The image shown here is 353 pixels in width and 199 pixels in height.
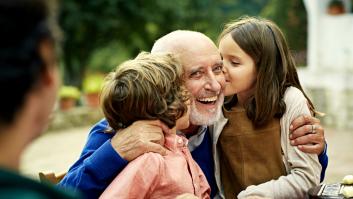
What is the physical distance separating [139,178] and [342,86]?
913 cm

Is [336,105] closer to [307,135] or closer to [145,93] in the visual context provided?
[307,135]

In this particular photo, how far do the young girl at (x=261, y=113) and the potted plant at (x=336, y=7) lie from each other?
9.08m

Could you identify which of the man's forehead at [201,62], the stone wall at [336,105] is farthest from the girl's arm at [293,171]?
the stone wall at [336,105]

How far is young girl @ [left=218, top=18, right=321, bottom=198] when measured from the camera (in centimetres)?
220

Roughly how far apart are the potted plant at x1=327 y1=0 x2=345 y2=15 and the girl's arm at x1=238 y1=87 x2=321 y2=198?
30.4ft

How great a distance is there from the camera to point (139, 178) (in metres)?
1.80

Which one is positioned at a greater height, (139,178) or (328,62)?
(139,178)

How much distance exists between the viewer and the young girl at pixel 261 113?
2203mm

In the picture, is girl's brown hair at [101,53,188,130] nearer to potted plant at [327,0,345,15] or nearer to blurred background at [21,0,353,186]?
blurred background at [21,0,353,186]

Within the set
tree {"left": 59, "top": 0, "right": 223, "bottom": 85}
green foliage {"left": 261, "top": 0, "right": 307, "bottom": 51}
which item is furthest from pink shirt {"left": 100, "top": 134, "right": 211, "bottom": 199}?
tree {"left": 59, "top": 0, "right": 223, "bottom": 85}

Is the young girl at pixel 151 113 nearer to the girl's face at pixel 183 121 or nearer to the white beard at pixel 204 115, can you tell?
the girl's face at pixel 183 121

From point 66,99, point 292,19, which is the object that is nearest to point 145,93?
point 66,99

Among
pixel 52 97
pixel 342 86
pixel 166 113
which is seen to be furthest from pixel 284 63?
pixel 342 86

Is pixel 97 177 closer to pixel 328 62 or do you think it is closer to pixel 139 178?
pixel 139 178
